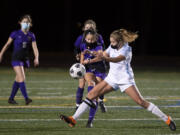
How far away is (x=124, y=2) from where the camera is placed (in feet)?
142

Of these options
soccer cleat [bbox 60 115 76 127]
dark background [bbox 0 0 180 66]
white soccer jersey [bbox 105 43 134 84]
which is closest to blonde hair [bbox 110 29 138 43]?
white soccer jersey [bbox 105 43 134 84]

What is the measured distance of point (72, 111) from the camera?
11172 mm

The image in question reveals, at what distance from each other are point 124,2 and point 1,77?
2474cm

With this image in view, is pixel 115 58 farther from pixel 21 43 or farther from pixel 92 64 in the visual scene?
pixel 21 43

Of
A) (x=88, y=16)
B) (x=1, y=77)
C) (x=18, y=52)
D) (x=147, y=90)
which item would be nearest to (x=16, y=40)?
(x=18, y=52)

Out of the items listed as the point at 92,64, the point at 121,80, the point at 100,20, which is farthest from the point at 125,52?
the point at 100,20

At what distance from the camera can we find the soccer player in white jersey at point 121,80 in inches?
341

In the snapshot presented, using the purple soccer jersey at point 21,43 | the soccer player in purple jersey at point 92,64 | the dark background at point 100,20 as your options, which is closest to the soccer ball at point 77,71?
the soccer player in purple jersey at point 92,64

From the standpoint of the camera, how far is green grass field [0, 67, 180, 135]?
880cm

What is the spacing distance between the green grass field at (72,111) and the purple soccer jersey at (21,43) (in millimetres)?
1108

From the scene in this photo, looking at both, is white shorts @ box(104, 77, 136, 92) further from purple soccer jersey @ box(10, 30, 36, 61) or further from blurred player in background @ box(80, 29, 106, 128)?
purple soccer jersey @ box(10, 30, 36, 61)

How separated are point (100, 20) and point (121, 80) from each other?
35.5 m

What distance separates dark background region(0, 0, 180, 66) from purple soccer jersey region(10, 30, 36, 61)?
83.4 feet

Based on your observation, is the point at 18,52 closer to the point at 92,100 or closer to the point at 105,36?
the point at 92,100
